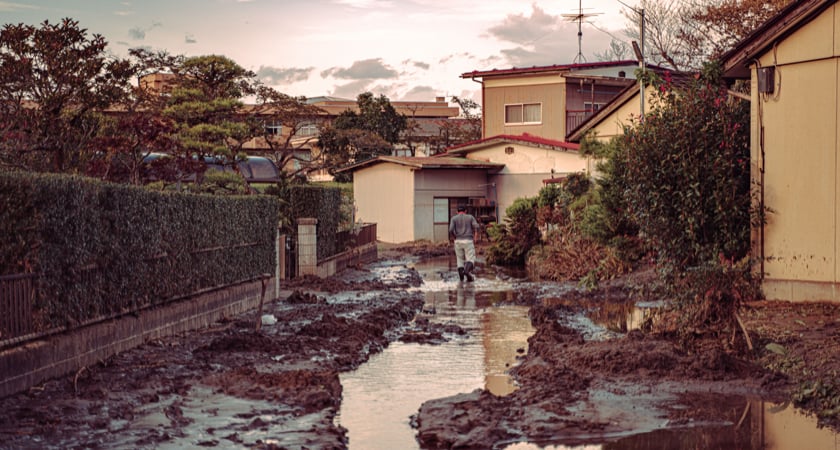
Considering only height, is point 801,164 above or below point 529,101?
below

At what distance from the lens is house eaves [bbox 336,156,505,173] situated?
4497 centimetres

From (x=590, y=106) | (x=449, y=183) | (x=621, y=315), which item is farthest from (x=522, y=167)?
(x=621, y=315)

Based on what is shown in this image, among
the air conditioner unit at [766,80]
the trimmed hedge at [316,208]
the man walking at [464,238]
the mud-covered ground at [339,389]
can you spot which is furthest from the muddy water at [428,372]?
the trimmed hedge at [316,208]

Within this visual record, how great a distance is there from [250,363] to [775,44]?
986cm

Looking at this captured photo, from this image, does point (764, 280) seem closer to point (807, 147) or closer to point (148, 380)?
point (807, 147)

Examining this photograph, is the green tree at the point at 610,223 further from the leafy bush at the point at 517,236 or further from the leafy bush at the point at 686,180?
the leafy bush at the point at 517,236

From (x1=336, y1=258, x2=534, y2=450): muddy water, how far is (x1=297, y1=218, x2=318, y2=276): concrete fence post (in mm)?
6108

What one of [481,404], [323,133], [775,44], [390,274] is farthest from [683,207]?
[323,133]

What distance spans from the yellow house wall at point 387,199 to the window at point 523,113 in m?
6.95

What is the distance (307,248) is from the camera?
25.3 m

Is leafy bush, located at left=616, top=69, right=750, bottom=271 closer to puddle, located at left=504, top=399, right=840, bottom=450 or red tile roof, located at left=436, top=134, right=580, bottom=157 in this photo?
puddle, located at left=504, top=399, right=840, bottom=450

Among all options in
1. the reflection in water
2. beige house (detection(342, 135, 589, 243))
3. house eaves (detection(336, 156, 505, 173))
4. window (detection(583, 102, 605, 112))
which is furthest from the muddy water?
window (detection(583, 102, 605, 112))

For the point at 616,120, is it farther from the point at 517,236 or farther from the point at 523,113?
the point at 523,113

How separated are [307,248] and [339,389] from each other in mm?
14781
